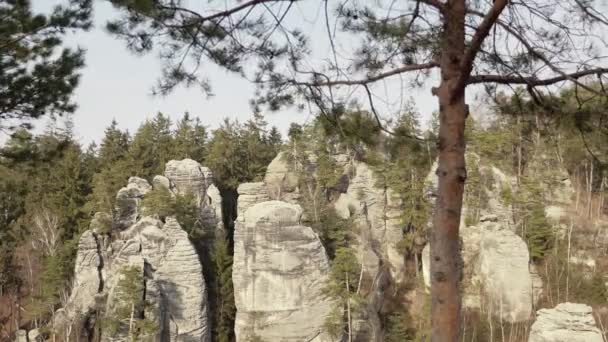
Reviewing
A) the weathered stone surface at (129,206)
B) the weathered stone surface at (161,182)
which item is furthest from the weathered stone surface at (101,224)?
the weathered stone surface at (161,182)

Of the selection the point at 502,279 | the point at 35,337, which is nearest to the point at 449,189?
the point at 502,279

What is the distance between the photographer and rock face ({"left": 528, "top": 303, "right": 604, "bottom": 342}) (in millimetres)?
11773

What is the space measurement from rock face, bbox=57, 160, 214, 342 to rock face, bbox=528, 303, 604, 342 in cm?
1003

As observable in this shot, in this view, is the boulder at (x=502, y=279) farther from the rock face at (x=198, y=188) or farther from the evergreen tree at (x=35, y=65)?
the evergreen tree at (x=35, y=65)

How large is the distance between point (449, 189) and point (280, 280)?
14.1m

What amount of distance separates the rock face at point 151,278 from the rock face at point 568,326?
1003 centimetres

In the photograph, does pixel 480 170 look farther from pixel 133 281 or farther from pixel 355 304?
pixel 133 281

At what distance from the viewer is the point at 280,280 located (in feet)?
54.4

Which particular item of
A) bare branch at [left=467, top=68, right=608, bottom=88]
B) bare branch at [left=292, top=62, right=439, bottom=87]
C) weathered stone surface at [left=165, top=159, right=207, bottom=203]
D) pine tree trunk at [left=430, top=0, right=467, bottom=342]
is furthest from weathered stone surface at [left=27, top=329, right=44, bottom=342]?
bare branch at [left=467, top=68, right=608, bottom=88]

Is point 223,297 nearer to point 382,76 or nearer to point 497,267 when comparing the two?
point 497,267

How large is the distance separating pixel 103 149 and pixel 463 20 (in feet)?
89.7

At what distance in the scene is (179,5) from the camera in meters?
3.55

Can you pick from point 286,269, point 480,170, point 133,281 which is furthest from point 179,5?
point 480,170

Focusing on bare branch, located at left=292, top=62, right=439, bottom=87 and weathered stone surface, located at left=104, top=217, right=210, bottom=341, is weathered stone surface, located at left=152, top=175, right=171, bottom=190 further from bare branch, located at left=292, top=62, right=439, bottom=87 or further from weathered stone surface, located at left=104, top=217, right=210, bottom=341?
bare branch, located at left=292, top=62, right=439, bottom=87
